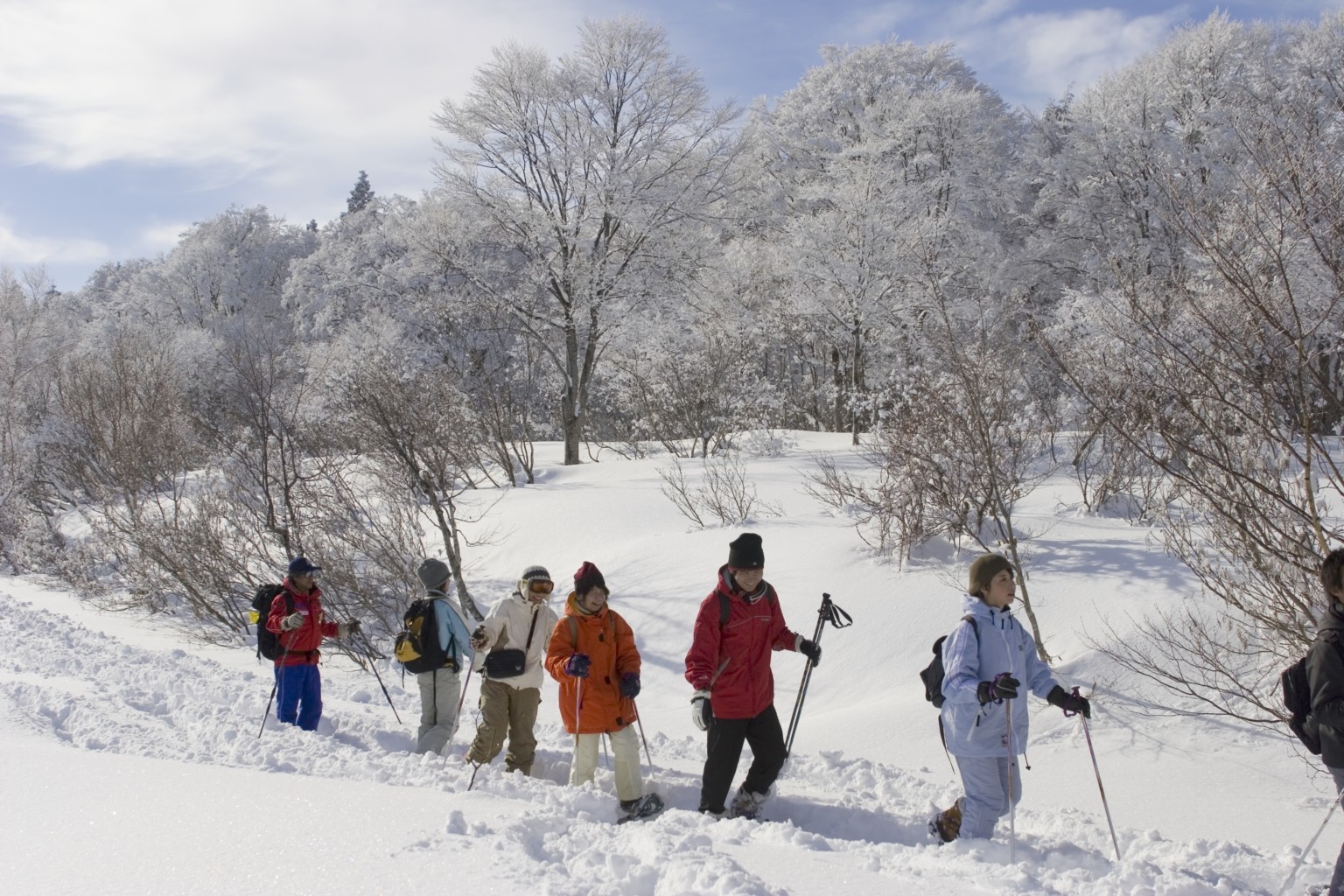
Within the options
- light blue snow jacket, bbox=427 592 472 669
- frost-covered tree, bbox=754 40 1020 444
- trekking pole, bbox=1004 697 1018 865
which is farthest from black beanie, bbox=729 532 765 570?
frost-covered tree, bbox=754 40 1020 444

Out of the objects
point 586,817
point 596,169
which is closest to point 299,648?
point 586,817

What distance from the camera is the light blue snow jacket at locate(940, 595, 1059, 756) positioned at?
405 cm

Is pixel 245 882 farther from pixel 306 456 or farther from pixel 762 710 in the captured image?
pixel 306 456

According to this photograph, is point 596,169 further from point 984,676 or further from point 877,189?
point 984,676

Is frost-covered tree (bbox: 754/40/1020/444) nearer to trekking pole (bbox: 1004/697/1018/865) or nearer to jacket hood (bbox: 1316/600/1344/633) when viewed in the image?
trekking pole (bbox: 1004/697/1018/865)

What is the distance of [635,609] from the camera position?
409 inches

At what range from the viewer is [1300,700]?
3393mm

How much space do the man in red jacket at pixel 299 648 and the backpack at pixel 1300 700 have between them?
604 centimetres

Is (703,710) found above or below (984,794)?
above

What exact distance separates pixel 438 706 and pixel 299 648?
1.31 m

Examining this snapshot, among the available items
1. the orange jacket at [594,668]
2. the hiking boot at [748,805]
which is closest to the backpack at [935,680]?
the hiking boot at [748,805]

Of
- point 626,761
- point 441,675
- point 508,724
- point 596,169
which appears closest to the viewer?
point 626,761

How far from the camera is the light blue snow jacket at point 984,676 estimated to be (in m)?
4.05

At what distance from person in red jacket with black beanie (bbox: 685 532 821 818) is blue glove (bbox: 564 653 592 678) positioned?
1.80 ft
